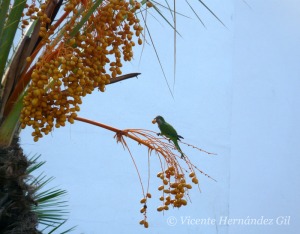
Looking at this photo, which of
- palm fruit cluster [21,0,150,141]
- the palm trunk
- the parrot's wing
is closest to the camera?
palm fruit cluster [21,0,150,141]

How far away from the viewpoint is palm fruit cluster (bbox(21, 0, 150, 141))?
134 centimetres

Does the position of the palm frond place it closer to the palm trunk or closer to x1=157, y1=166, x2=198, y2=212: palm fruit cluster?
the palm trunk

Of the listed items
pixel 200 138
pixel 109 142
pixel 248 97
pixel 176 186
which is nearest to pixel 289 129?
pixel 248 97

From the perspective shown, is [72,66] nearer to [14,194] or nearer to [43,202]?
[14,194]

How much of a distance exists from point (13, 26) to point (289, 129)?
14.2ft

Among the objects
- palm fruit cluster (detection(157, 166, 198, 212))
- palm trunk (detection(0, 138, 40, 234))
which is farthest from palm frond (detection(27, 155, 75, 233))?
palm fruit cluster (detection(157, 166, 198, 212))

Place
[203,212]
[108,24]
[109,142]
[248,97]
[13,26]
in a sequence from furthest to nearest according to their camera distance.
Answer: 1. [248,97]
2. [203,212]
3. [109,142]
4. [13,26]
5. [108,24]

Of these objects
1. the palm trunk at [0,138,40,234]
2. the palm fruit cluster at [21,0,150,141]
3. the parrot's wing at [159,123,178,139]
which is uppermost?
the parrot's wing at [159,123,178,139]

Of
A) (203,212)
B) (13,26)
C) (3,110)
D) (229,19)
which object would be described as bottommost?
(3,110)

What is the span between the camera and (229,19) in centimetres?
535

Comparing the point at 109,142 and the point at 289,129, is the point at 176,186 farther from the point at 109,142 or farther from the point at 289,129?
the point at 289,129

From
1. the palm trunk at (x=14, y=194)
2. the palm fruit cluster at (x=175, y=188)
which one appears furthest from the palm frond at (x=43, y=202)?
the palm fruit cluster at (x=175, y=188)

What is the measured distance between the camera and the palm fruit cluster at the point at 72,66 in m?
1.34

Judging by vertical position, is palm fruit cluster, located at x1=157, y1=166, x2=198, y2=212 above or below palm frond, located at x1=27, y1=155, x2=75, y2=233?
below
